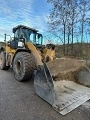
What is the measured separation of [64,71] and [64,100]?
161cm

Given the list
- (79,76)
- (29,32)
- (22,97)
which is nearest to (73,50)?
(29,32)

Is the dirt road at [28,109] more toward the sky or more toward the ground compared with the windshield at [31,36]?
more toward the ground

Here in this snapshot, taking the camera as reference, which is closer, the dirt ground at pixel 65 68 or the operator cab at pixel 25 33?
the dirt ground at pixel 65 68

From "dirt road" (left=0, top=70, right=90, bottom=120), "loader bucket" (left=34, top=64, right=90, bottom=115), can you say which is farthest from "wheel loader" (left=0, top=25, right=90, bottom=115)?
"dirt road" (left=0, top=70, right=90, bottom=120)

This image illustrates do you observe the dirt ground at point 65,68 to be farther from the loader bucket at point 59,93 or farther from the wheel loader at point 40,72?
the loader bucket at point 59,93

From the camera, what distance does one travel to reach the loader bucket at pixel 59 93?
3246mm

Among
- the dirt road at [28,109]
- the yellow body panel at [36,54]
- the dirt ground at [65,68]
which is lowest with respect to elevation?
the dirt road at [28,109]

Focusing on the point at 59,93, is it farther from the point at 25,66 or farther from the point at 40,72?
the point at 25,66

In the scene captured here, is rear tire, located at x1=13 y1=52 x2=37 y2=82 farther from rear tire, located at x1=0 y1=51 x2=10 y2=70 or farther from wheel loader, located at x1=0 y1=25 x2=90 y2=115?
rear tire, located at x1=0 y1=51 x2=10 y2=70

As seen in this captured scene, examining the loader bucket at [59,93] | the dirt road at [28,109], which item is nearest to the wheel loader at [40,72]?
the loader bucket at [59,93]

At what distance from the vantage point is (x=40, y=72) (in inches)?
153

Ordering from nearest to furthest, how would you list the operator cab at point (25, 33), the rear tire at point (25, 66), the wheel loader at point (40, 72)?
the wheel loader at point (40, 72) → the rear tire at point (25, 66) → the operator cab at point (25, 33)

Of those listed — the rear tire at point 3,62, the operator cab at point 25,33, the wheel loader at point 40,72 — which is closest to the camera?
the wheel loader at point 40,72

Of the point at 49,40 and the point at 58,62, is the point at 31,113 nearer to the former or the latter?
the point at 58,62
